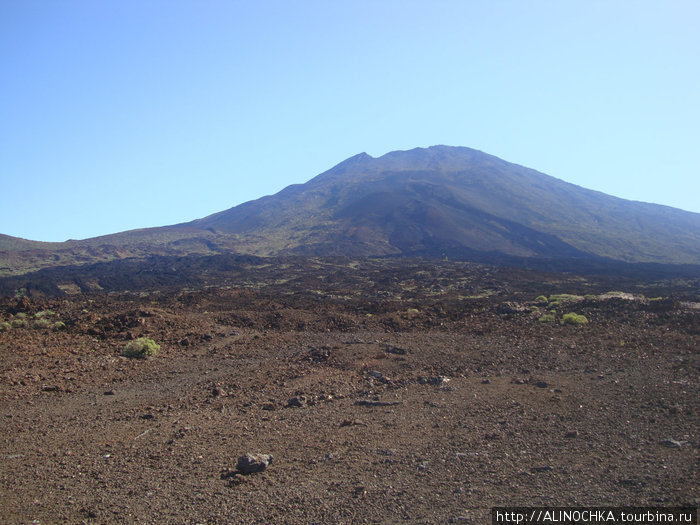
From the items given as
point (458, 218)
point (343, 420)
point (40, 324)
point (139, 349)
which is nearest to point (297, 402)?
point (343, 420)

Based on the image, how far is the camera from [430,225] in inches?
3447

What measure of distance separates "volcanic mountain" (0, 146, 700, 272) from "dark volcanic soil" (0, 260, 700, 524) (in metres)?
55.8

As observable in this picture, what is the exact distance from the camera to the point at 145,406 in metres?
8.04

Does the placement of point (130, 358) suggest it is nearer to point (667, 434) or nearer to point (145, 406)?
point (145, 406)

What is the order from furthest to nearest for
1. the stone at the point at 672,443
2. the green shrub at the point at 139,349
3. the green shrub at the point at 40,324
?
1. the green shrub at the point at 40,324
2. the green shrub at the point at 139,349
3. the stone at the point at 672,443

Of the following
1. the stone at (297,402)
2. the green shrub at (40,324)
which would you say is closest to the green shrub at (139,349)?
the green shrub at (40,324)

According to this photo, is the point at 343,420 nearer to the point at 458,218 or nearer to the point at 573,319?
the point at 573,319

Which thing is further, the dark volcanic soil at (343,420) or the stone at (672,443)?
the stone at (672,443)

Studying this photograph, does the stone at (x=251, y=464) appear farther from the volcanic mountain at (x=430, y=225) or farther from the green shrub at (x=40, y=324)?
the volcanic mountain at (x=430, y=225)

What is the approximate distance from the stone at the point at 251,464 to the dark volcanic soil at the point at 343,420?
0.09 metres

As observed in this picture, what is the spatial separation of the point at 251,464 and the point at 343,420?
2.09m

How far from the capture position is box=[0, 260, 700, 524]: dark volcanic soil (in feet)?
15.8

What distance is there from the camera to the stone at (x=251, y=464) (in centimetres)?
548

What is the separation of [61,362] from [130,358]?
150 centimetres
